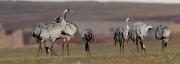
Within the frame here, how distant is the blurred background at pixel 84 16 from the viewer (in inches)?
3669

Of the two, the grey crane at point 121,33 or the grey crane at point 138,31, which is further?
the grey crane at point 121,33

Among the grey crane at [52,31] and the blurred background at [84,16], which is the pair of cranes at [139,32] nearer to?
the grey crane at [52,31]

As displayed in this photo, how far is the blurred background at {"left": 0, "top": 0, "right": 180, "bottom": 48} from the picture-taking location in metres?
93.2

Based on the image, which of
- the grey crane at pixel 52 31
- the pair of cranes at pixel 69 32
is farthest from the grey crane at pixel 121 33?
the grey crane at pixel 52 31

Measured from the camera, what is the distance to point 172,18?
113 m

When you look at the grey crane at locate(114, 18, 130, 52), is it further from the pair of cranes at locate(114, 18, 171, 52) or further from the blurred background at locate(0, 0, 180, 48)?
the blurred background at locate(0, 0, 180, 48)

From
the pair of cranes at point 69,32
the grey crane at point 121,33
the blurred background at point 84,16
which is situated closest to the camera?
the pair of cranes at point 69,32

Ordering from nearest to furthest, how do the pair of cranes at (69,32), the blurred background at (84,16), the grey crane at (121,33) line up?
the pair of cranes at (69,32) < the grey crane at (121,33) < the blurred background at (84,16)

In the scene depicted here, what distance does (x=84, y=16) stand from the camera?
404ft

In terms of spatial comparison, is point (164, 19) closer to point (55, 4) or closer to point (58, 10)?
point (58, 10)

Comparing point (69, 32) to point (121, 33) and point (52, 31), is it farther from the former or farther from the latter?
point (121, 33)

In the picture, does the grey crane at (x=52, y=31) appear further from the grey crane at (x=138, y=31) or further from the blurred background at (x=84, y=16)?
the blurred background at (x=84, y=16)

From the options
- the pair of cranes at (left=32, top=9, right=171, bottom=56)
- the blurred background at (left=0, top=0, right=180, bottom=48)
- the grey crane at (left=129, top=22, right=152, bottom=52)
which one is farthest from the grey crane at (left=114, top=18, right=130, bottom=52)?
the blurred background at (left=0, top=0, right=180, bottom=48)

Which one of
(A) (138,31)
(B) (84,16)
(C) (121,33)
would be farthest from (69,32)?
(B) (84,16)
